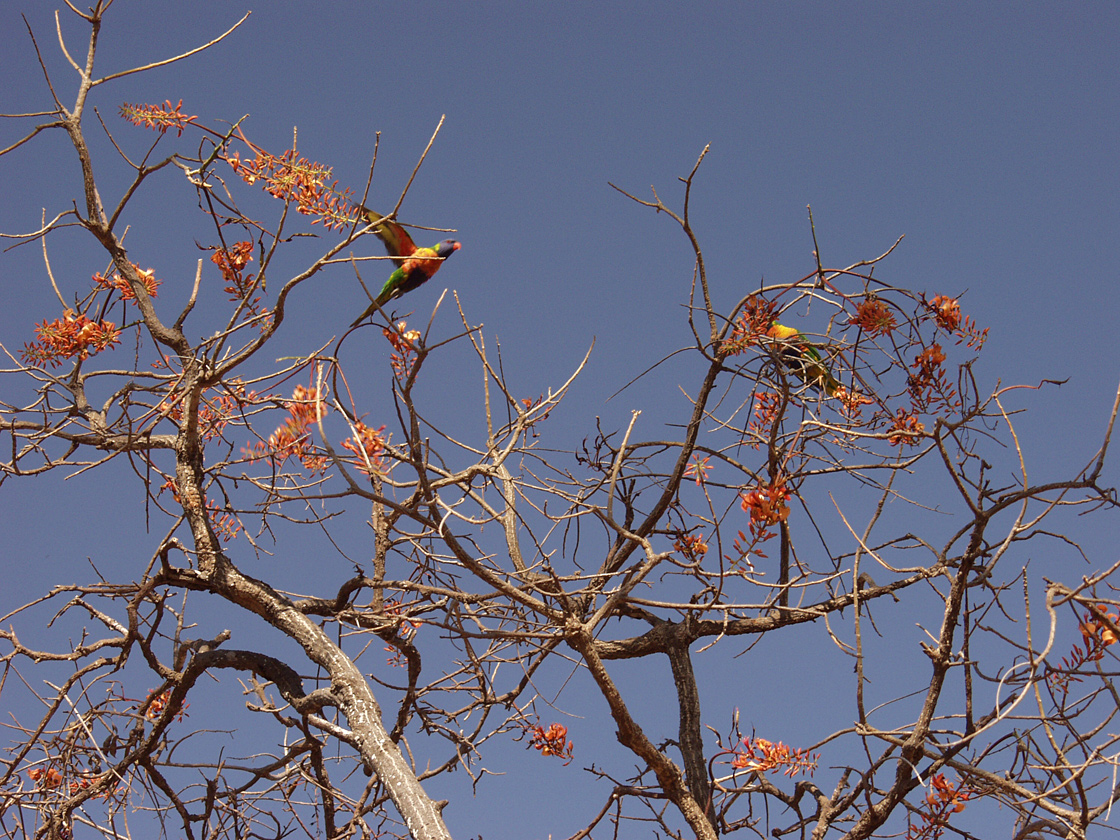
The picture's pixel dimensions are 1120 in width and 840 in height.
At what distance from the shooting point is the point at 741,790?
11.6 feet

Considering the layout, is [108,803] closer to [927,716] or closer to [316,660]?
[316,660]

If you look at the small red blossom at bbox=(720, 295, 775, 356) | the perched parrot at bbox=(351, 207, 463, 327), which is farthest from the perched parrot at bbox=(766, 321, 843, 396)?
the perched parrot at bbox=(351, 207, 463, 327)

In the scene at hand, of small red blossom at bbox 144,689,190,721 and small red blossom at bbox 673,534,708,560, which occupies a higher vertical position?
small red blossom at bbox 144,689,190,721

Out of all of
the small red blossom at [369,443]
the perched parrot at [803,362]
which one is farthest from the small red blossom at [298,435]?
the perched parrot at [803,362]

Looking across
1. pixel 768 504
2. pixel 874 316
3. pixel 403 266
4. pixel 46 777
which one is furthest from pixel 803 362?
pixel 46 777

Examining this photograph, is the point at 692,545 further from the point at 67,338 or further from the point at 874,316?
the point at 67,338

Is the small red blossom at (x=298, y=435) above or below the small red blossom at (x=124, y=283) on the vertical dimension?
below

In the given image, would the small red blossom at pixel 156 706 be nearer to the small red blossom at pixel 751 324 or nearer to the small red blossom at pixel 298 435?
the small red blossom at pixel 298 435

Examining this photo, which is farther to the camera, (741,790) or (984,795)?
(741,790)

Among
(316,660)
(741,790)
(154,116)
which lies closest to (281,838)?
(316,660)

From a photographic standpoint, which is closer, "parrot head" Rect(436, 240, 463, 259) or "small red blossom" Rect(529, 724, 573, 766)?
"small red blossom" Rect(529, 724, 573, 766)

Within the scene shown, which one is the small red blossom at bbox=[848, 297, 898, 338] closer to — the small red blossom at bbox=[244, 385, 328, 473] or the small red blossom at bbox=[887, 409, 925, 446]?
the small red blossom at bbox=[887, 409, 925, 446]

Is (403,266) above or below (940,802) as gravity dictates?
above

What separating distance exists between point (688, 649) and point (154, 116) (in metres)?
3.20
